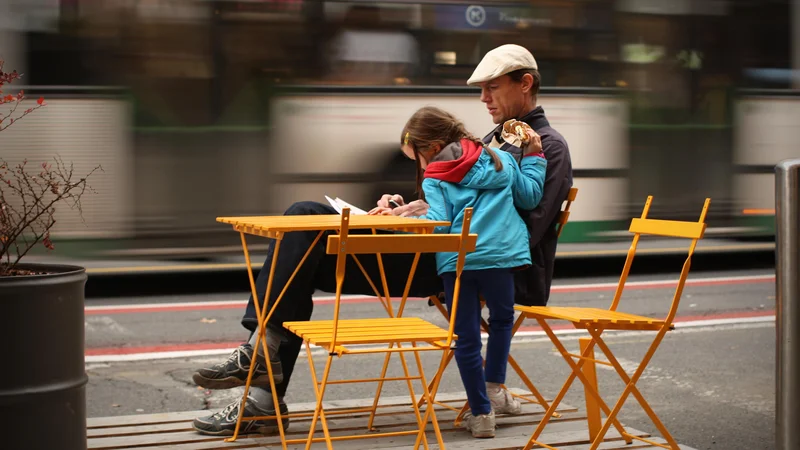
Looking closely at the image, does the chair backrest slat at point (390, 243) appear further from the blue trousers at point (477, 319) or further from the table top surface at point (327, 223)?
the blue trousers at point (477, 319)

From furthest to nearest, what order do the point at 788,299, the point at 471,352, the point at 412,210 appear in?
the point at 412,210
the point at 471,352
the point at 788,299

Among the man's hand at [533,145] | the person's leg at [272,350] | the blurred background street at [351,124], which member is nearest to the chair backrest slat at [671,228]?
the man's hand at [533,145]

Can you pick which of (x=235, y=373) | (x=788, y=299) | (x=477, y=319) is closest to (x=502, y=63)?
(x=477, y=319)

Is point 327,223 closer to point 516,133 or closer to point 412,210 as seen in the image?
point 412,210

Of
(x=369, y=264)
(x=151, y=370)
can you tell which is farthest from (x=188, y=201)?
(x=369, y=264)

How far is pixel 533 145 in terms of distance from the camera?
4539 millimetres

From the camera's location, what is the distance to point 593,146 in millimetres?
10922

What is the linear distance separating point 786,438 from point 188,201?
7131mm

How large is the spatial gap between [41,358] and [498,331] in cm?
190

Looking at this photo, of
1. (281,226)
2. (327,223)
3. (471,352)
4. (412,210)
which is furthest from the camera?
(412,210)

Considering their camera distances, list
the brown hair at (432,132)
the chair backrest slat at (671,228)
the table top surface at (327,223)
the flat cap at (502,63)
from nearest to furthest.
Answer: the table top surface at (327,223) → the chair backrest slat at (671,228) → the brown hair at (432,132) → the flat cap at (502,63)

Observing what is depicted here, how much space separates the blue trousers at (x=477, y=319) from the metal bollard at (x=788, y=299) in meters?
1.32

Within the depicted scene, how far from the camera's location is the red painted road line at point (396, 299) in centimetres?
921

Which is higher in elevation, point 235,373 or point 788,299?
point 788,299
